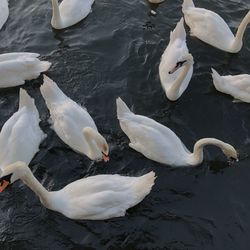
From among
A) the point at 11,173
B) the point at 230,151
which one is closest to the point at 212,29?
the point at 230,151

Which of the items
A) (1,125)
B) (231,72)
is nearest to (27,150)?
(1,125)

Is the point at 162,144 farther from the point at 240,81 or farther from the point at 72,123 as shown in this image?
the point at 240,81

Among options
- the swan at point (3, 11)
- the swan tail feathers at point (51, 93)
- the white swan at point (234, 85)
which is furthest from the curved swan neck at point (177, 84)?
the swan at point (3, 11)

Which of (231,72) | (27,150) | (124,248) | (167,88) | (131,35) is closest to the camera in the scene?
(124,248)

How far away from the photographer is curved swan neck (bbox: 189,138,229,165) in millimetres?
11516

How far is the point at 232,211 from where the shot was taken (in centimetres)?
1127

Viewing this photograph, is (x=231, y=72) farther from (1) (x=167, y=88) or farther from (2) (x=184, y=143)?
(2) (x=184, y=143)

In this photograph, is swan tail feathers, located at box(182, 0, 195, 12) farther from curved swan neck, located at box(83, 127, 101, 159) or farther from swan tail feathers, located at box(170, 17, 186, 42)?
curved swan neck, located at box(83, 127, 101, 159)

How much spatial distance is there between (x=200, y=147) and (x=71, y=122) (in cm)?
295

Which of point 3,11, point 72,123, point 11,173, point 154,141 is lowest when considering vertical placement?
point 154,141

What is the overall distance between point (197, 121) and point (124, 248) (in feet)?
13.2

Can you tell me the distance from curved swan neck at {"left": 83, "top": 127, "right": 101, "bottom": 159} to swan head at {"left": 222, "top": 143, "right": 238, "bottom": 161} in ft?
9.21

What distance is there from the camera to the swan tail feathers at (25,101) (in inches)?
485

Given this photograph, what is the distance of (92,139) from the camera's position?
37.2 ft
